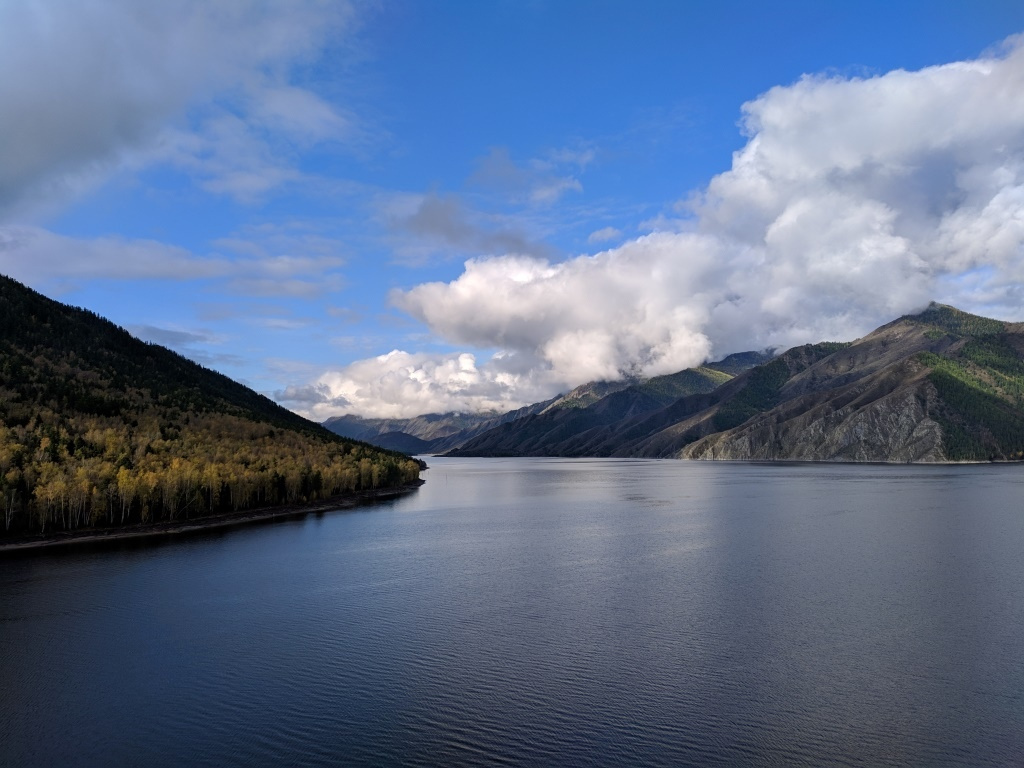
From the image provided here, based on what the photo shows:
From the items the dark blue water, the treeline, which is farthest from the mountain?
the dark blue water

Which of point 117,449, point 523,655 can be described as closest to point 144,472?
point 117,449

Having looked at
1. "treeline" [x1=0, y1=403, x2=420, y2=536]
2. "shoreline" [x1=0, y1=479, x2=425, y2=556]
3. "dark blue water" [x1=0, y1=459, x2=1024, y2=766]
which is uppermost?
"treeline" [x1=0, y1=403, x2=420, y2=536]

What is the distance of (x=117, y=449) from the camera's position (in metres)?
121

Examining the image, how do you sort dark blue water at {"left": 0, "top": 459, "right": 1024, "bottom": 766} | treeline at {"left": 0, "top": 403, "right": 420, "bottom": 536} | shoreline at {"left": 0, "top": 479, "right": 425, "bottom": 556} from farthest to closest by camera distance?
1. treeline at {"left": 0, "top": 403, "right": 420, "bottom": 536}
2. shoreline at {"left": 0, "top": 479, "right": 425, "bottom": 556}
3. dark blue water at {"left": 0, "top": 459, "right": 1024, "bottom": 766}

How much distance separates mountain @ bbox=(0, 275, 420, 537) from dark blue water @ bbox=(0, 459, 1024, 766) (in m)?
20.5

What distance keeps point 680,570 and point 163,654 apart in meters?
47.9

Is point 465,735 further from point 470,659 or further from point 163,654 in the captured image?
point 163,654

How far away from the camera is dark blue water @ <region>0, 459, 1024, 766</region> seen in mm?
30969

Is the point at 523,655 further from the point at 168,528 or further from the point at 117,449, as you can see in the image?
the point at 117,449

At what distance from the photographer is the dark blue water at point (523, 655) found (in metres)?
31.0

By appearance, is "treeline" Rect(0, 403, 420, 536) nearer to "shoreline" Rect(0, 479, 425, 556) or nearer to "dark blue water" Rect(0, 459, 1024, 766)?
"shoreline" Rect(0, 479, 425, 556)

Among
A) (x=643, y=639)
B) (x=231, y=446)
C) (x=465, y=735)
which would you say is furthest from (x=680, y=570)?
(x=231, y=446)

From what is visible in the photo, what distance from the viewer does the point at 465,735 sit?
104 feet

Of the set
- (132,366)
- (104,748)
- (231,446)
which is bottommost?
(104,748)
